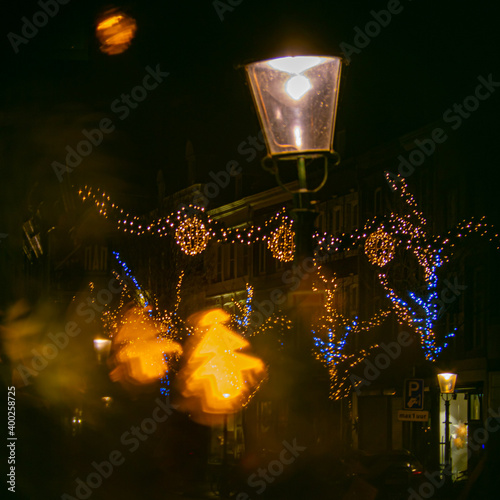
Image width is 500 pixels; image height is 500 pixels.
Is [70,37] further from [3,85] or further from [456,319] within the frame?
[456,319]

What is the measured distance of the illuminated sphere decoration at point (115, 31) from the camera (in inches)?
262

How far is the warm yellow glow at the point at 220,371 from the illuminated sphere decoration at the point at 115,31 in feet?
94.7

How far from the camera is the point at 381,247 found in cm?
2647

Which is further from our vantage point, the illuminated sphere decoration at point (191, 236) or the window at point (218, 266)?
the window at point (218, 266)

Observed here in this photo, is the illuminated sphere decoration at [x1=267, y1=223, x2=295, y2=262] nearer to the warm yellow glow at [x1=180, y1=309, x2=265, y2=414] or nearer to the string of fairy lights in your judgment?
the string of fairy lights

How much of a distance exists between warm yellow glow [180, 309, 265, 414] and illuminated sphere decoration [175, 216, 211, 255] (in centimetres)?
336

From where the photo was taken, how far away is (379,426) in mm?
34531

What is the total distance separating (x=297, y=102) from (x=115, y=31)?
217cm

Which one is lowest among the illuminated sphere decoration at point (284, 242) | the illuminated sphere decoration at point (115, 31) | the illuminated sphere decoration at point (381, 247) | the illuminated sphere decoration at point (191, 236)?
the illuminated sphere decoration at point (115, 31)

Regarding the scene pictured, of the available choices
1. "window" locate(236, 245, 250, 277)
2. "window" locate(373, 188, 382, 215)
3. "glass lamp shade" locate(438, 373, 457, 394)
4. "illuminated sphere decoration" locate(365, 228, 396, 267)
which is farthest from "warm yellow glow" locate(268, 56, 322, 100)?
"window" locate(236, 245, 250, 277)

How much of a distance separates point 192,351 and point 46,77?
99.9 ft

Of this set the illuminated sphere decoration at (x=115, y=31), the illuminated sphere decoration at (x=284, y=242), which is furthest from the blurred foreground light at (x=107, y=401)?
the illuminated sphere decoration at (x=115, y=31)

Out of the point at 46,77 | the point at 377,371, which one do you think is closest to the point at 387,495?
the point at 46,77

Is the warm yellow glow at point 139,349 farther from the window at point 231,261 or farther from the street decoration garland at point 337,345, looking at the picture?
the window at point 231,261
